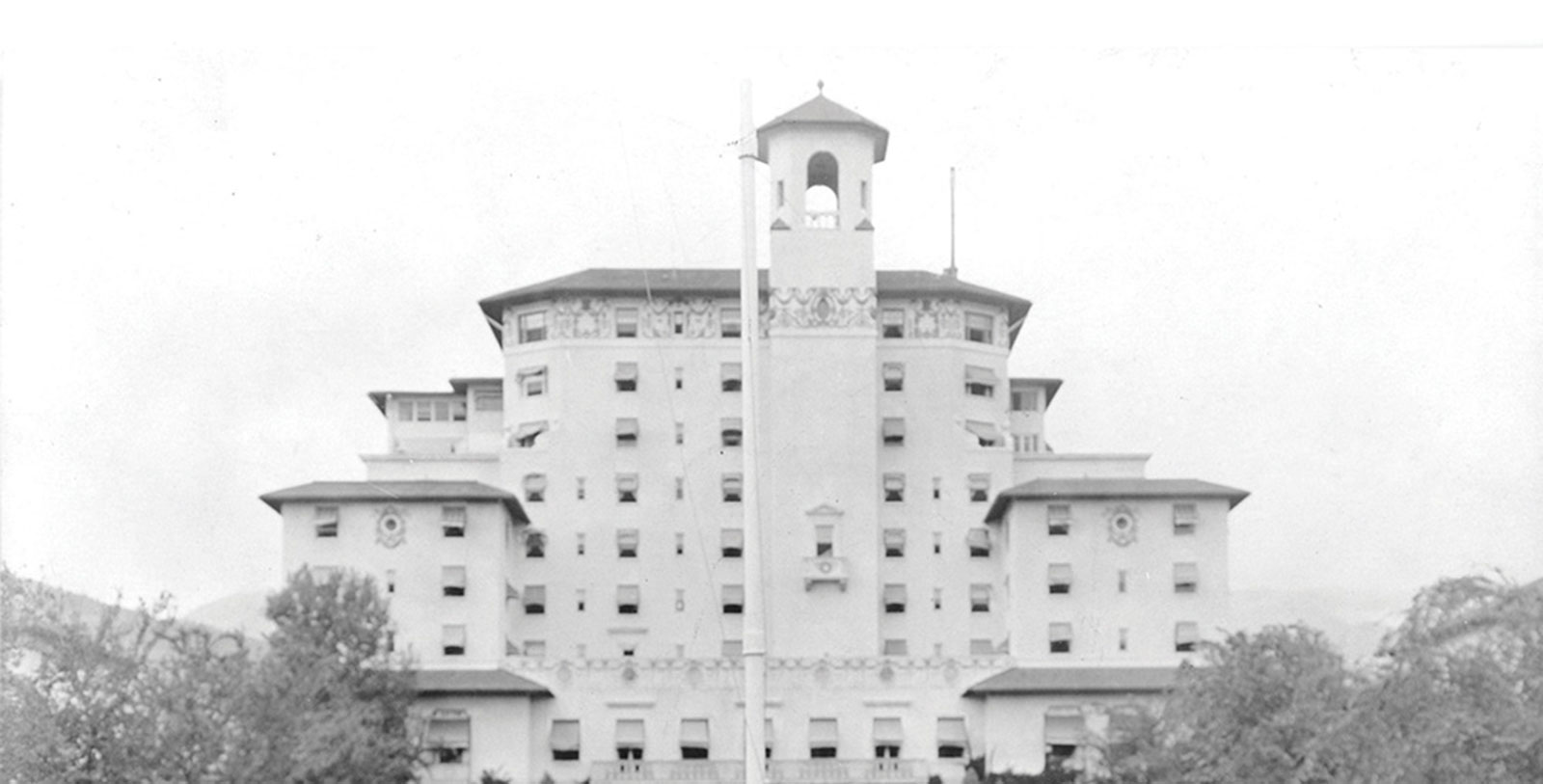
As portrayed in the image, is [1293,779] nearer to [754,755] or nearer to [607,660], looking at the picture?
[754,755]

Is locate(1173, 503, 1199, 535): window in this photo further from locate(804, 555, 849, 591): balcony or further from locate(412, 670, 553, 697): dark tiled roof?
locate(412, 670, 553, 697): dark tiled roof

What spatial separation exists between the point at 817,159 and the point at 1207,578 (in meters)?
20.5

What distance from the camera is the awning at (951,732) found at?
88.1 metres

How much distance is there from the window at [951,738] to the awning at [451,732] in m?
16.0

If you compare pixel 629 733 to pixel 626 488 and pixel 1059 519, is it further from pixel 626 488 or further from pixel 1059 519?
pixel 1059 519

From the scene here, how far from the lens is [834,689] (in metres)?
89.2

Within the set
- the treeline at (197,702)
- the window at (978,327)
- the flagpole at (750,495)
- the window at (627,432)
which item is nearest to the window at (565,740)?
the treeline at (197,702)

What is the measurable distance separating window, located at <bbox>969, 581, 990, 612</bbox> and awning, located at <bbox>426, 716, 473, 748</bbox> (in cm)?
2005

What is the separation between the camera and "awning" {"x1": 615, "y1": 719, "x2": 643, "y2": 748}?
88188 millimetres

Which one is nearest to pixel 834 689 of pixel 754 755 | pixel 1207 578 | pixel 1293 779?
pixel 1207 578

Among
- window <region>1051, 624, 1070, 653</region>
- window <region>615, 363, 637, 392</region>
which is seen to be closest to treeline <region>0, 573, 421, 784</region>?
window <region>615, 363, 637, 392</region>

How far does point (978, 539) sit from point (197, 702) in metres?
39.7

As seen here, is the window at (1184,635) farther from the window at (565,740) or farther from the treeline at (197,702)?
the treeline at (197,702)

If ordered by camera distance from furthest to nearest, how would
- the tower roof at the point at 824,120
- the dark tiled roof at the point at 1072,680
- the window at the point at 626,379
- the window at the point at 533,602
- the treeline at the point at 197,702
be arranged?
1. the window at the point at 626,379
2. the window at the point at 533,602
3. the tower roof at the point at 824,120
4. the dark tiled roof at the point at 1072,680
5. the treeline at the point at 197,702
